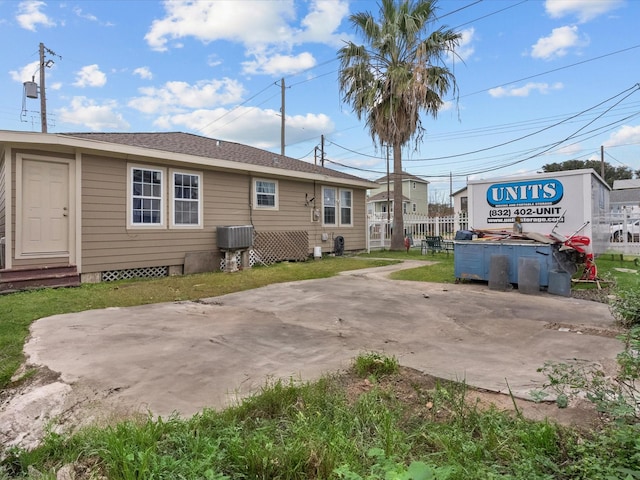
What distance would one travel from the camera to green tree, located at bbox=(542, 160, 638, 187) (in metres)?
45.2

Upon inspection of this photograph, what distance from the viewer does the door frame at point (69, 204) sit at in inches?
277

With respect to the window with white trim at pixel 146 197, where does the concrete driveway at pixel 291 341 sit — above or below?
below

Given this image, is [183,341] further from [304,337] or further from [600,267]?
[600,267]

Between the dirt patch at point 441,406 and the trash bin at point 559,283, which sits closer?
the dirt patch at point 441,406

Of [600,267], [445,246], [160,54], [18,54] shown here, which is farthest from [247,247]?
[18,54]

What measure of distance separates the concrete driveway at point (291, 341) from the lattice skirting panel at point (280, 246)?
466 centimetres

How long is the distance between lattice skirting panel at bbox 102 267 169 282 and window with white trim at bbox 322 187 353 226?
6.09 m

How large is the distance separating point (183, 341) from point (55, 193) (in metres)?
5.77

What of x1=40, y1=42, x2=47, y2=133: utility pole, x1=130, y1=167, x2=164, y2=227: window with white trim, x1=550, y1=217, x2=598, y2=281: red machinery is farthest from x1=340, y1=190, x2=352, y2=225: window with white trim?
x1=40, y1=42, x2=47, y2=133: utility pole

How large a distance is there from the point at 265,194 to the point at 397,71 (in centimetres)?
736

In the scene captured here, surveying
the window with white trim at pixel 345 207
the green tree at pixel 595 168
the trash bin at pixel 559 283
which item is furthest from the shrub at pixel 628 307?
the green tree at pixel 595 168

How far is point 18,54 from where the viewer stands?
18344 millimetres

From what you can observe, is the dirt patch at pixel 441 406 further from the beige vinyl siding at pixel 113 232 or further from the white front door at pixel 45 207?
the white front door at pixel 45 207

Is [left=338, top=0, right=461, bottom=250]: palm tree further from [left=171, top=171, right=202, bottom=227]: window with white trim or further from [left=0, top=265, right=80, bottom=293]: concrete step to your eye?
[left=0, top=265, right=80, bottom=293]: concrete step
